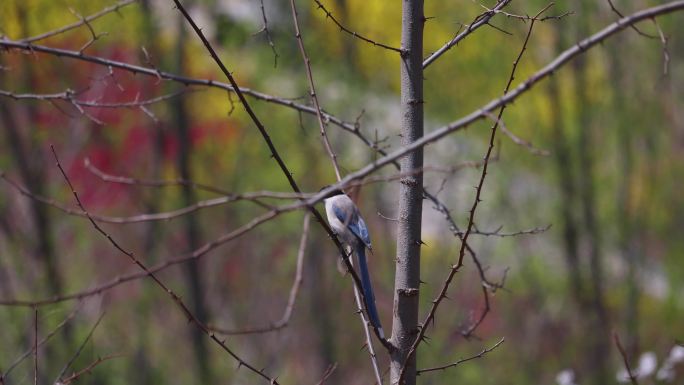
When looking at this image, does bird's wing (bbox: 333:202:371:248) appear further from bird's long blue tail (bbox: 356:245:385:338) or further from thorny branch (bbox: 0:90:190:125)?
thorny branch (bbox: 0:90:190:125)

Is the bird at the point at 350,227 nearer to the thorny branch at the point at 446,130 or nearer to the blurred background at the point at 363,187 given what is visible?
the thorny branch at the point at 446,130

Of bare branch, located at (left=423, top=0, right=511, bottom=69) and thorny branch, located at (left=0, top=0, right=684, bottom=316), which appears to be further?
bare branch, located at (left=423, top=0, right=511, bottom=69)

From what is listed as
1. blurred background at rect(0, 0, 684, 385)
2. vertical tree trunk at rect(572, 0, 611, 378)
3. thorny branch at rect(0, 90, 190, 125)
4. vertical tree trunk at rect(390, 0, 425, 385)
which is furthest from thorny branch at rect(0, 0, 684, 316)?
vertical tree trunk at rect(572, 0, 611, 378)

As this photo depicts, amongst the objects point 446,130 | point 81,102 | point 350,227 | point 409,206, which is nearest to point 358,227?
point 350,227

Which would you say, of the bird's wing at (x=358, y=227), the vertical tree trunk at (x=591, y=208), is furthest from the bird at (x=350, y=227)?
the vertical tree trunk at (x=591, y=208)

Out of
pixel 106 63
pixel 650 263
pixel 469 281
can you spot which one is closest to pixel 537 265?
pixel 469 281

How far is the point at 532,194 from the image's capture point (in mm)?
12055

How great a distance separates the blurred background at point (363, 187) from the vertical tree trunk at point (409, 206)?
6947 mm

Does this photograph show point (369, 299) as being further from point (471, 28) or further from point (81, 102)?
point (81, 102)

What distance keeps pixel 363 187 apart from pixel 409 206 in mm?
7821

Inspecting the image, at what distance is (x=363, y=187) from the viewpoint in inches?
411

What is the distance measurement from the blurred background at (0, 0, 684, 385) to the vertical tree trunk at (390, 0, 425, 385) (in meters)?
6.95

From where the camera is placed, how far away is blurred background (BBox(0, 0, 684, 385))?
10430 mm

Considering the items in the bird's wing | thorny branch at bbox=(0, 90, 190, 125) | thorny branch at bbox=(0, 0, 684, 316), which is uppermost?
the bird's wing
